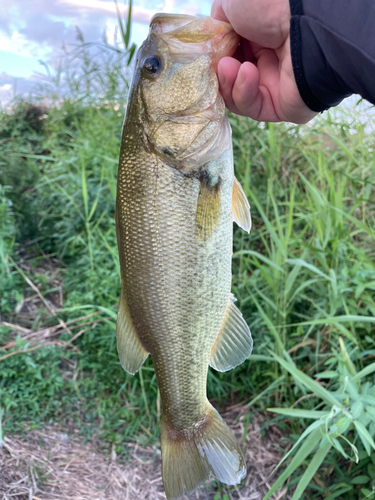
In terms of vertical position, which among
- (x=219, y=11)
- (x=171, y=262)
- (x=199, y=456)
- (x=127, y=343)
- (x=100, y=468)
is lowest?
(x=100, y=468)

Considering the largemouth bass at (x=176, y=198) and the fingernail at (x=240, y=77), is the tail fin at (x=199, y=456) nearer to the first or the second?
the largemouth bass at (x=176, y=198)

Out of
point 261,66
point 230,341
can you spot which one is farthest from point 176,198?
point 261,66

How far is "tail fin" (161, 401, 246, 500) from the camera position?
148 centimetres

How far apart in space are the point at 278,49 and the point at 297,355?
6.09 feet

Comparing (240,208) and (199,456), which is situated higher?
(240,208)

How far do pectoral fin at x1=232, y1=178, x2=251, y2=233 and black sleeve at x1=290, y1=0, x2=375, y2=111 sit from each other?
415mm

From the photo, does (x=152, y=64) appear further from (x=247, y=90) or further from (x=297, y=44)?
(x=297, y=44)

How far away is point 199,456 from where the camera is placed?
1531 millimetres

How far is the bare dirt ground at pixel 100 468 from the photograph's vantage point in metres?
2.26

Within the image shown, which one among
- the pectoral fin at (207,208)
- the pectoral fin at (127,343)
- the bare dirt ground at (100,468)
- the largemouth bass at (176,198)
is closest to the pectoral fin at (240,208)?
the largemouth bass at (176,198)

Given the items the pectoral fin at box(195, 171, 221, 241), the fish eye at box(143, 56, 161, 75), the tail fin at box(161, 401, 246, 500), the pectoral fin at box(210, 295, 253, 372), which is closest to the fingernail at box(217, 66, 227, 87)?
the fish eye at box(143, 56, 161, 75)

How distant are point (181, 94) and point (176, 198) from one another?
351mm

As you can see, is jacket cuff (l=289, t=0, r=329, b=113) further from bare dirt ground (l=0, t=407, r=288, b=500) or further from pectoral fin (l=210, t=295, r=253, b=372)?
bare dirt ground (l=0, t=407, r=288, b=500)

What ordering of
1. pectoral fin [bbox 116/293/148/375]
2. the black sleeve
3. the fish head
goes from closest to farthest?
the black sleeve → the fish head → pectoral fin [bbox 116/293/148/375]
